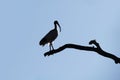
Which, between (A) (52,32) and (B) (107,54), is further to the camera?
(A) (52,32)

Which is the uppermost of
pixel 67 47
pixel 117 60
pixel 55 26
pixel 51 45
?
pixel 55 26

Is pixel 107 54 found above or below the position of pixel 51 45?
below

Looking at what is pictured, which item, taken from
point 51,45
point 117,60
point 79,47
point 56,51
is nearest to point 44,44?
point 51,45

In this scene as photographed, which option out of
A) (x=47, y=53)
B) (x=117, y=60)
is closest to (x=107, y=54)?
(x=117, y=60)

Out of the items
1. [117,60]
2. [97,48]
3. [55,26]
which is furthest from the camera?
[55,26]

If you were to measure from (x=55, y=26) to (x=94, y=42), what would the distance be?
34.6 ft

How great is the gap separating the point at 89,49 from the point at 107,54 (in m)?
0.75

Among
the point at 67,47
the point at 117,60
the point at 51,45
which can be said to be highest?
the point at 51,45

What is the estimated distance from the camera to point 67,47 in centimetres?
1138

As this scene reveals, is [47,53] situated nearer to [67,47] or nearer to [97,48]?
[67,47]

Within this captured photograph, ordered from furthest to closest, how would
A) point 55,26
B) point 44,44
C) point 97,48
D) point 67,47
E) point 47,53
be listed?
1. point 55,26
2. point 44,44
3. point 47,53
4. point 67,47
5. point 97,48

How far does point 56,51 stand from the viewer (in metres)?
11.9

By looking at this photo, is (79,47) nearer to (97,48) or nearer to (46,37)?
(97,48)

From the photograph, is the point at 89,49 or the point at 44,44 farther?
the point at 44,44
